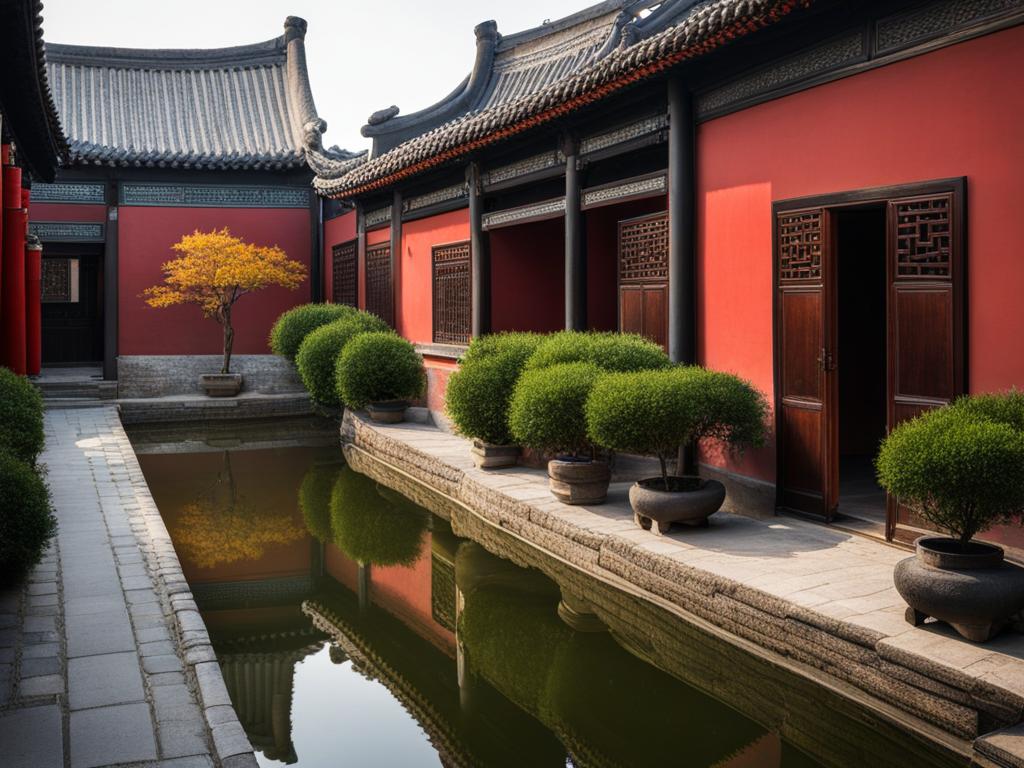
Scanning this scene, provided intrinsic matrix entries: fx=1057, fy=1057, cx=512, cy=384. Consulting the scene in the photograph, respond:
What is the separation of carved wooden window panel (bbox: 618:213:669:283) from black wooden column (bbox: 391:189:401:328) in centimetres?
577

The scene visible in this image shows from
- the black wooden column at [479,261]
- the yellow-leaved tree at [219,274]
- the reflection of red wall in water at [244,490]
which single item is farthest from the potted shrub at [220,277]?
the black wooden column at [479,261]

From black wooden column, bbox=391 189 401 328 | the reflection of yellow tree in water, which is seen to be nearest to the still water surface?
the reflection of yellow tree in water

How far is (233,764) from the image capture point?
350 centimetres

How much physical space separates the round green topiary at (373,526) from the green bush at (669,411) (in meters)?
1.95

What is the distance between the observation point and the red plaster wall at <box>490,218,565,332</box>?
40.7ft

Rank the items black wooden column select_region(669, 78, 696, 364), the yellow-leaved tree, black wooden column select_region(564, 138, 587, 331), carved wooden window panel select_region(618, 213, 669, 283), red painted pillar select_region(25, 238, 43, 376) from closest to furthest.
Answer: black wooden column select_region(669, 78, 696, 364), carved wooden window panel select_region(618, 213, 669, 283), black wooden column select_region(564, 138, 587, 331), red painted pillar select_region(25, 238, 43, 376), the yellow-leaved tree

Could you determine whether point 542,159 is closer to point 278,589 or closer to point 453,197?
point 453,197

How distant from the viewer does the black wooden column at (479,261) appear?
1210 cm

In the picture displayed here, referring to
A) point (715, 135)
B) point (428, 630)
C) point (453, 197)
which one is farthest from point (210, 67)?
point (428, 630)

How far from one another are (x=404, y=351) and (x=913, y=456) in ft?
29.2

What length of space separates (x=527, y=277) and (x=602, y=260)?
1046mm

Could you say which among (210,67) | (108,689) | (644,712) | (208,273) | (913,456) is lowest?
(644,712)

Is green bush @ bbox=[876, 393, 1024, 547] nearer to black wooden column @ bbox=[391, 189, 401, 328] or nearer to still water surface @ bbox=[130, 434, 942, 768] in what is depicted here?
still water surface @ bbox=[130, 434, 942, 768]

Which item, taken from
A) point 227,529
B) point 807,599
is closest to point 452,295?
point 227,529
